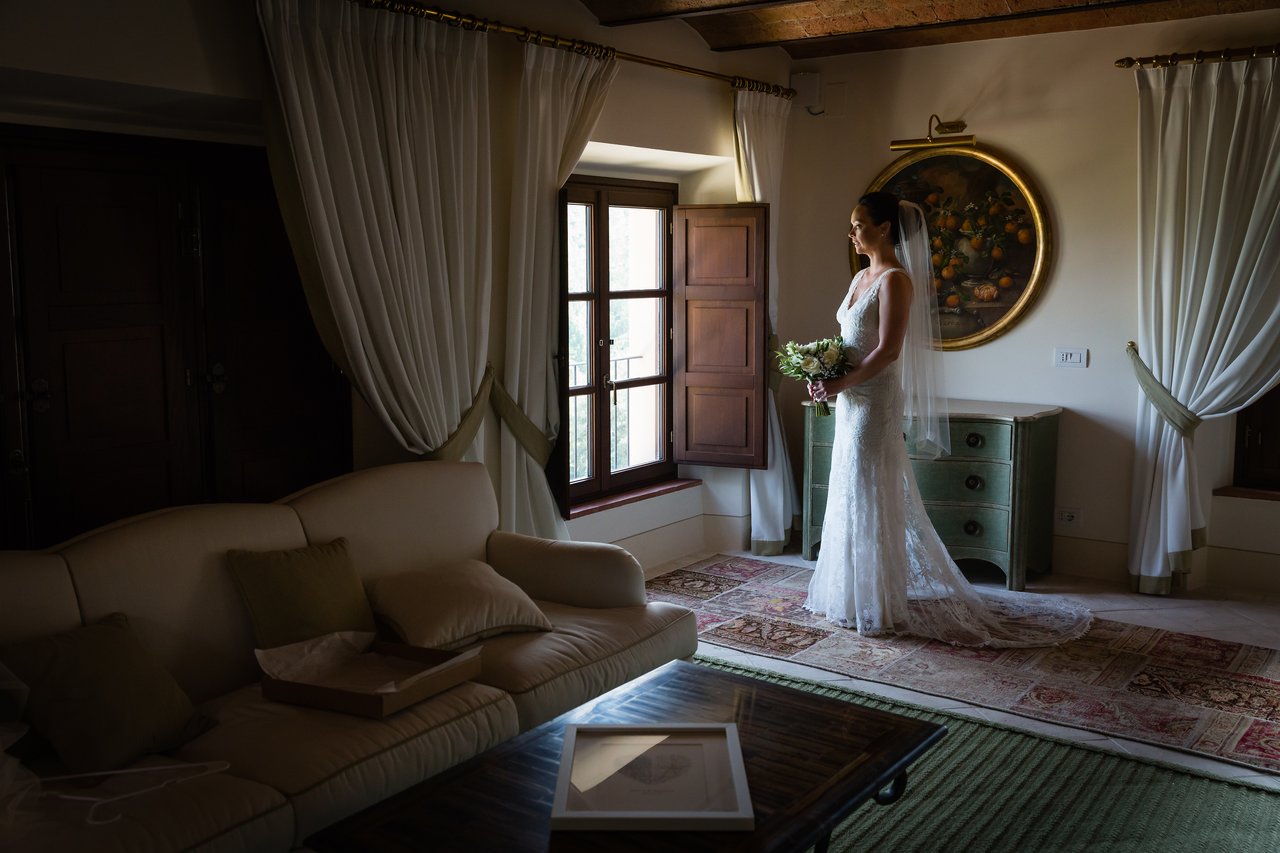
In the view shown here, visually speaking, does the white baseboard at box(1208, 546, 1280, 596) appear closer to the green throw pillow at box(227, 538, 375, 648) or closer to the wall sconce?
the wall sconce

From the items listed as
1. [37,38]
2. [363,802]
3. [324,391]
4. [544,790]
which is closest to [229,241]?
[324,391]

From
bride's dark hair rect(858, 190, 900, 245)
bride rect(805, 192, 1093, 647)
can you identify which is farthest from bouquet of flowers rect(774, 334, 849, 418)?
bride's dark hair rect(858, 190, 900, 245)

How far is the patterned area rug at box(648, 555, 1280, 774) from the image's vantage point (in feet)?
12.2

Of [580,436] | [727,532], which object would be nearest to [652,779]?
[580,436]

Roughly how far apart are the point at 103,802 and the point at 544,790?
0.88 meters

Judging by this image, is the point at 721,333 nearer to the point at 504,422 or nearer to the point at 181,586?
the point at 504,422

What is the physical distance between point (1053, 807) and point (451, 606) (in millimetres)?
1779

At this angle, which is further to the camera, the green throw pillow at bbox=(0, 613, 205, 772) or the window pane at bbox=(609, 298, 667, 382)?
the window pane at bbox=(609, 298, 667, 382)

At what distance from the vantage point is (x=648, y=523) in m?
5.68

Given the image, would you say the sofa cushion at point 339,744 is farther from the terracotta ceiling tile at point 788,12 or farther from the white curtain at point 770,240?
the terracotta ceiling tile at point 788,12

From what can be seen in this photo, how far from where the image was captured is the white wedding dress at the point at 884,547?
462cm

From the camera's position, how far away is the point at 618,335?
18.6ft

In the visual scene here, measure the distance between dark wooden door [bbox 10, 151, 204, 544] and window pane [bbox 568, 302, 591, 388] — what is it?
1993mm

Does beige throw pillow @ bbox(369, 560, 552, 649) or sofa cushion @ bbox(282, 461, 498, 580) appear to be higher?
sofa cushion @ bbox(282, 461, 498, 580)
